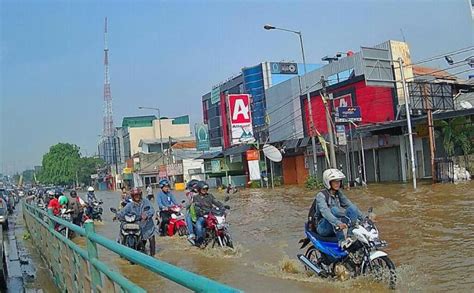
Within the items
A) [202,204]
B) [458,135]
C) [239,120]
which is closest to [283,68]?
[239,120]

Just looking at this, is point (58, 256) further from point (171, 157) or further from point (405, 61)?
point (171, 157)

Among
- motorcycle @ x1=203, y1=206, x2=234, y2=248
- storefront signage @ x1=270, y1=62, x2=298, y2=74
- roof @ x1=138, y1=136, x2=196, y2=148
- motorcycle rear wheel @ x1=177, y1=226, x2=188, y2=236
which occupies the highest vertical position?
storefront signage @ x1=270, y1=62, x2=298, y2=74

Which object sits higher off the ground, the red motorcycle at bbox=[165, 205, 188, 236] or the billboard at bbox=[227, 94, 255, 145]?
the billboard at bbox=[227, 94, 255, 145]

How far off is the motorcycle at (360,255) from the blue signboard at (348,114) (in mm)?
21948

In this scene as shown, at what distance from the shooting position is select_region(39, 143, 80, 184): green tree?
388 feet

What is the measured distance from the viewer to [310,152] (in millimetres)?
36281

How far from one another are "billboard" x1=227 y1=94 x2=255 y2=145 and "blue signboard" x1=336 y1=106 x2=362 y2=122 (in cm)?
1402

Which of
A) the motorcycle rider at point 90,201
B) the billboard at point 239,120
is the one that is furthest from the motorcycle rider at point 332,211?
the billboard at point 239,120

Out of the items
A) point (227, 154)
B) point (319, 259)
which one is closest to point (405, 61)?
point (227, 154)

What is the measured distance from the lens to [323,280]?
714 centimetres

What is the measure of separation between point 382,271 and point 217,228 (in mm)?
4328

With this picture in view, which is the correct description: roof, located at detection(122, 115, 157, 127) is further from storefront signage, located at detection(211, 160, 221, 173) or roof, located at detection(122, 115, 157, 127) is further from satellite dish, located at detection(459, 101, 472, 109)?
satellite dish, located at detection(459, 101, 472, 109)

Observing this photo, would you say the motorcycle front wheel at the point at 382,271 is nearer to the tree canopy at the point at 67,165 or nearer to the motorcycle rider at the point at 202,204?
the motorcycle rider at the point at 202,204

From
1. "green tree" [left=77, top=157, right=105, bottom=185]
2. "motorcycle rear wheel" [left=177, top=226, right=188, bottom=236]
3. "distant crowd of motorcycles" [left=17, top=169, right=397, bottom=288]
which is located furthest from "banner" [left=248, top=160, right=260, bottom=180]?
"green tree" [left=77, top=157, right=105, bottom=185]
